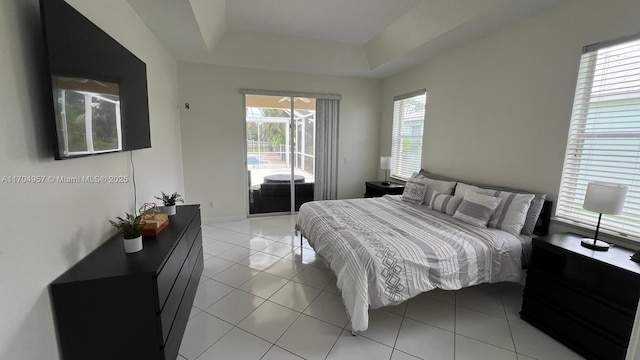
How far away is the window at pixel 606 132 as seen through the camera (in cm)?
204

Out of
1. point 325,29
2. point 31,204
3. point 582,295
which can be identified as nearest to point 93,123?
point 31,204

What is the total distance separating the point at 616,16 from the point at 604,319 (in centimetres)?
223

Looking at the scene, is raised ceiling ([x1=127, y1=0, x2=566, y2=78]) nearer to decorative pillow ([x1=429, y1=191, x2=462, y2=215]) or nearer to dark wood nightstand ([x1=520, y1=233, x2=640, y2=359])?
decorative pillow ([x1=429, y1=191, x2=462, y2=215])


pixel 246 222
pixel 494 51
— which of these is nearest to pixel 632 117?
pixel 494 51

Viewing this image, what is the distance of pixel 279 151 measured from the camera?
502cm

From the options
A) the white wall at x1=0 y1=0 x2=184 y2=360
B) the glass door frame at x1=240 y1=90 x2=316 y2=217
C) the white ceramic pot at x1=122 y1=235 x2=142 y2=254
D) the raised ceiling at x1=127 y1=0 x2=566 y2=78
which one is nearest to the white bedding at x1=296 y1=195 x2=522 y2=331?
the white ceramic pot at x1=122 y1=235 x2=142 y2=254

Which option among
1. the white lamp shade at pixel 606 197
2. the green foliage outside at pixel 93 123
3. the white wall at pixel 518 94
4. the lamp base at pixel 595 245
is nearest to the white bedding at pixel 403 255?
the lamp base at pixel 595 245

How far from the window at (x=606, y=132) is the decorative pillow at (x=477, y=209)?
54 cm

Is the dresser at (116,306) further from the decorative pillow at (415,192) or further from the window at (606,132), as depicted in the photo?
the window at (606,132)

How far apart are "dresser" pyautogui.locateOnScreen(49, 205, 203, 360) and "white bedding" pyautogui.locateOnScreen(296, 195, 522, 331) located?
119 centimetres

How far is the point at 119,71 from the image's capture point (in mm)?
1896

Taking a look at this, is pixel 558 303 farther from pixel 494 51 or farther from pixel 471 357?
pixel 494 51

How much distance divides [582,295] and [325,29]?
3.95 meters

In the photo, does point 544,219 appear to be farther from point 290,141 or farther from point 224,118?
point 224,118
